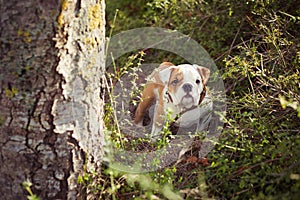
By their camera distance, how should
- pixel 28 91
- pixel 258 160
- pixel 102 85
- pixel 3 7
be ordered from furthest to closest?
pixel 102 85
pixel 258 160
pixel 28 91
pixel 3 7

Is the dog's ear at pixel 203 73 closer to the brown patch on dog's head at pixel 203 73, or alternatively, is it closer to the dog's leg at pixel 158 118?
the brown patch on dog's head at pixel 203 73

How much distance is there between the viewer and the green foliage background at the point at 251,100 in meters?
1.67

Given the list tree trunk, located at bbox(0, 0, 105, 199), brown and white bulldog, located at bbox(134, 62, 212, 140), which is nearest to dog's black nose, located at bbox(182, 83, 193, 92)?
brown and white bulldog, located at bbox(134, 62, 212, 140)

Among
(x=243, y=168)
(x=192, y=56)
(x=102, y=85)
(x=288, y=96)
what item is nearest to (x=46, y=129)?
(x=102, y=85)

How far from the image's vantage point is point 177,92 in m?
2.26

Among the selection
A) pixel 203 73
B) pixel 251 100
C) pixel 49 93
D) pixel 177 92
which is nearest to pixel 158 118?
pixel 177 92

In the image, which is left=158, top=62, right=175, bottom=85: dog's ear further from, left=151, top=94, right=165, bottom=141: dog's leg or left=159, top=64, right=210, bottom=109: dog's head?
left=151, top=94, right=165, bottom=141: dog's leg

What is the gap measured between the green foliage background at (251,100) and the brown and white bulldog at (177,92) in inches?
6.1

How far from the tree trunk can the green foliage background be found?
0.42 meters

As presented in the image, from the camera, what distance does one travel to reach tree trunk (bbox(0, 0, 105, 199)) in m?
1.53

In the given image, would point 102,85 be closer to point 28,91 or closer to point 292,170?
point 28,91

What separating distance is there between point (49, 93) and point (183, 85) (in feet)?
2.71

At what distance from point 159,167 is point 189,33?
4.60 ft

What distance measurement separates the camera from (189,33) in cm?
312
